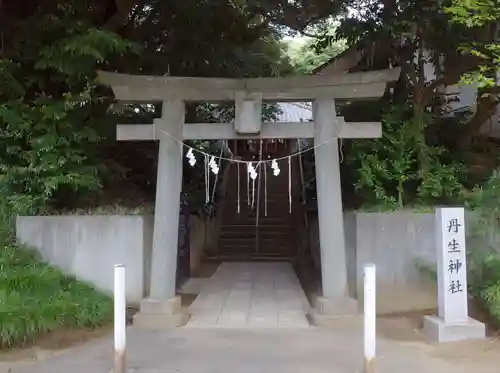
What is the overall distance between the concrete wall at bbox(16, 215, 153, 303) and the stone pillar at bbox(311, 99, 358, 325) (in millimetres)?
2953

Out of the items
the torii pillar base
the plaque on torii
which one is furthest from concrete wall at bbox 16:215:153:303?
the plaque on torii

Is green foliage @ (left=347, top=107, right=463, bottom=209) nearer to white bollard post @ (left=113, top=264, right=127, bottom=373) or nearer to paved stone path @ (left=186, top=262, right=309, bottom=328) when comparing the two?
paved stone path @ (left=186, top=262, right=309, bottom=328)

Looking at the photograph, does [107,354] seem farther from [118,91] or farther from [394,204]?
[394,204]

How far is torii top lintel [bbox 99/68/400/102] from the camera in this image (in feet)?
27.2

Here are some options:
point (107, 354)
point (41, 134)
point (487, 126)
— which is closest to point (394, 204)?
point (107, 354)

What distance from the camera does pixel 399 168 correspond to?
9352 mm

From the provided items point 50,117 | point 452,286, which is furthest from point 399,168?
point 50,117

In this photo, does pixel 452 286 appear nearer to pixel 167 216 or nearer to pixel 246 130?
pixel 246 130

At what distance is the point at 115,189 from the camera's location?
11.0 metres

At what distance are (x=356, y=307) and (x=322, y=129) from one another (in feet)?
9.07

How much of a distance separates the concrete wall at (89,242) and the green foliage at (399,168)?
13.1 ft

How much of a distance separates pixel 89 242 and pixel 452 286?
5555 millimetres

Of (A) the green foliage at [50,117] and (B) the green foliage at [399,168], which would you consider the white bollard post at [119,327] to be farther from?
(B) the green foliage at [399,168]

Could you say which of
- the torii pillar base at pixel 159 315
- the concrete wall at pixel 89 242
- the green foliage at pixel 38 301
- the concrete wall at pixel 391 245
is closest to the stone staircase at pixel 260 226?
the concrete wall at pixel 391 245
